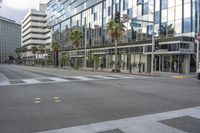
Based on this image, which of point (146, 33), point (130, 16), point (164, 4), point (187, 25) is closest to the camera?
point (187, 25)

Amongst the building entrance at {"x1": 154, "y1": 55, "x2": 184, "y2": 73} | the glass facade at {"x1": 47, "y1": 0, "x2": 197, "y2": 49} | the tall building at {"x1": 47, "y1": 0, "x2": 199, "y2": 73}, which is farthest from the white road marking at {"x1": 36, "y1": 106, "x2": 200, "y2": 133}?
the glass facade at {"x1": 47, "y1": 0, "x2": 197, "y2": 49}

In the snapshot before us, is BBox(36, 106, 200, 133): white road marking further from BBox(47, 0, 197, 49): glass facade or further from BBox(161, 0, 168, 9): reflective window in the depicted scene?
BBox(161, 0, 168, 9): reflective window

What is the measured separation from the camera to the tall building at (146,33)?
40875mm

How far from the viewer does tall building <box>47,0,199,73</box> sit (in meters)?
40.9

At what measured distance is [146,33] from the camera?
4991 centimetres

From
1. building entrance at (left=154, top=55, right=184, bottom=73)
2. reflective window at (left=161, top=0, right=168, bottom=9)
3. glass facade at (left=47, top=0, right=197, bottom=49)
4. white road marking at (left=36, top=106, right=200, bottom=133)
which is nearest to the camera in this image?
white road marking at (left=36, top=106, right=200, bottom=133)

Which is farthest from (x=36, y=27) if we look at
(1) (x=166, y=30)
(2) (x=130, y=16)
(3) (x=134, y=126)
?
(3) (x=134, y=126)

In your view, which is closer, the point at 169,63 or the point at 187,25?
the point at 187,25

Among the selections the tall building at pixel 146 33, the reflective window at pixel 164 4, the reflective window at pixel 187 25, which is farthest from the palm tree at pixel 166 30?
the reflective window at pixel 164 4

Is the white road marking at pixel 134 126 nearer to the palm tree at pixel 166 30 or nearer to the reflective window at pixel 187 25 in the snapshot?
the reflective window at pixel 187 25

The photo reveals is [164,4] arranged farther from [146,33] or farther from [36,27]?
[36,27]

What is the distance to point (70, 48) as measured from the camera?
90.3 m

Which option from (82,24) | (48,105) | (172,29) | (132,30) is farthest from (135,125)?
(82,24)

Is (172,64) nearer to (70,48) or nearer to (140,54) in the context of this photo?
(140,54)
